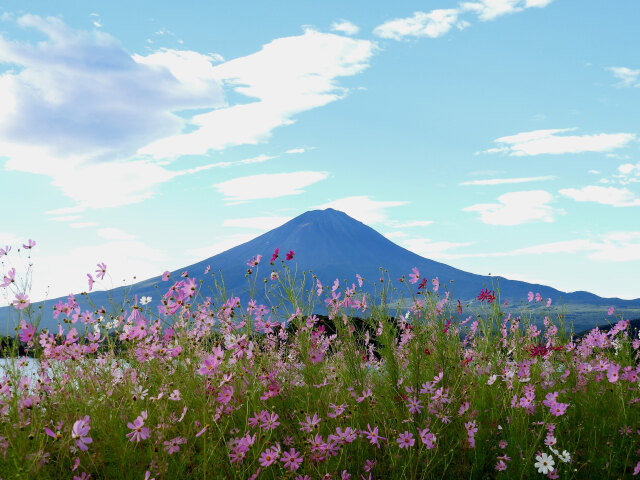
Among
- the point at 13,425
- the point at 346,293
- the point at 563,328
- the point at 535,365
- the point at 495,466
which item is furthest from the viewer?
the point at 563,328

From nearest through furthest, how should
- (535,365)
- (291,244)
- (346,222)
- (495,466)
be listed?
(495,466), (535,365), (291,244), (346,222)

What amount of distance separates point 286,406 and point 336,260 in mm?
124798

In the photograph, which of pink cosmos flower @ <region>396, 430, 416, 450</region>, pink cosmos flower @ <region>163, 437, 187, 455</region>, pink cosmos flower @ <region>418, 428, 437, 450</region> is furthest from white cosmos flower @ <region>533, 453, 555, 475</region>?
pink cosmos flower @ <region>163, 437, 187, 455</region>

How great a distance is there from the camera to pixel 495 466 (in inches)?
144

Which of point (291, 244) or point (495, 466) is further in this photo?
point (291, 244)

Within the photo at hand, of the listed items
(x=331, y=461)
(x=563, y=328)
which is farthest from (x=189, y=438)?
(x=563, y=328)

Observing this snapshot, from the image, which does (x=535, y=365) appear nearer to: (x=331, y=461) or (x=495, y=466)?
(x=495, y=466)

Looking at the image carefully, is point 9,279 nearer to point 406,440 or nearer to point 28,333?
point 28,333

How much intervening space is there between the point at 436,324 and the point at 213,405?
1.73 m

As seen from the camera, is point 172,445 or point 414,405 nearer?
point 172,445

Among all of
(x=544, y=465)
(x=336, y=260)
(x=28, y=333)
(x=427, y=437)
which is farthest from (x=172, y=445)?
(x=336, y=260)

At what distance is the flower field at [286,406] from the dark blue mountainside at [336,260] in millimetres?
103416

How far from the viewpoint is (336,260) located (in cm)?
12875

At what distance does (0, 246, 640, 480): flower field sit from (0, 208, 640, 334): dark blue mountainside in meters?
103
